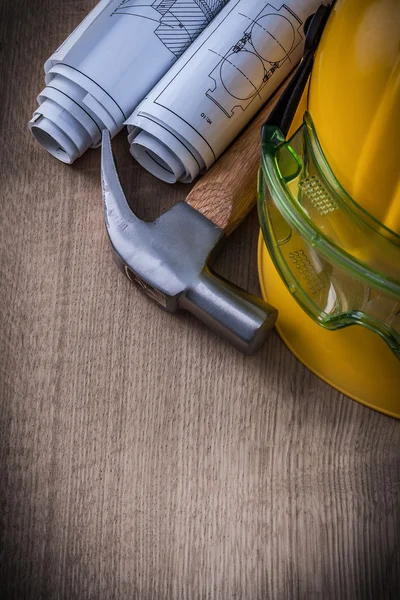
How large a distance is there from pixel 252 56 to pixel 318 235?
22 cm

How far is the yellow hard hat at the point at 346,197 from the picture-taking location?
43 cm

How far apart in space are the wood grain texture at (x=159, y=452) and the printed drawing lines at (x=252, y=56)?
9 centimetres

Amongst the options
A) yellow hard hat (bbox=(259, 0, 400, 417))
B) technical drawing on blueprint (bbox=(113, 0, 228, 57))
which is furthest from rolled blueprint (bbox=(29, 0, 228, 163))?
yellow hard hat (bbox=(259, 0, 400, 417))

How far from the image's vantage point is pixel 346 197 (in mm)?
453

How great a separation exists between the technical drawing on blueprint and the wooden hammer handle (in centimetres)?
10

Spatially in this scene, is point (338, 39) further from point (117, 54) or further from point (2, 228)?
point (2, 228)

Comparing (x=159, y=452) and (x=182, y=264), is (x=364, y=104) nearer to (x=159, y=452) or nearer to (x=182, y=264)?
(x=182, y=264)

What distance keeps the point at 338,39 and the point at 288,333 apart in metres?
0.23

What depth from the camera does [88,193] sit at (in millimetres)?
624

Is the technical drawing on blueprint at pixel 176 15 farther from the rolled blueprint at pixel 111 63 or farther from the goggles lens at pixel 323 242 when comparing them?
the goggles lens at pixel 323 242

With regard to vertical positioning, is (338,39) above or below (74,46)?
above

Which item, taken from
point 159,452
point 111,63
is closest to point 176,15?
point 111,63

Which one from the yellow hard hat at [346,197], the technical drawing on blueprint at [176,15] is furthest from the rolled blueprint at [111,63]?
the yellow hard hat at [346,197]

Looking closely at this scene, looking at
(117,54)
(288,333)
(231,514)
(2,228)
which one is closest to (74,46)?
(117,54)
